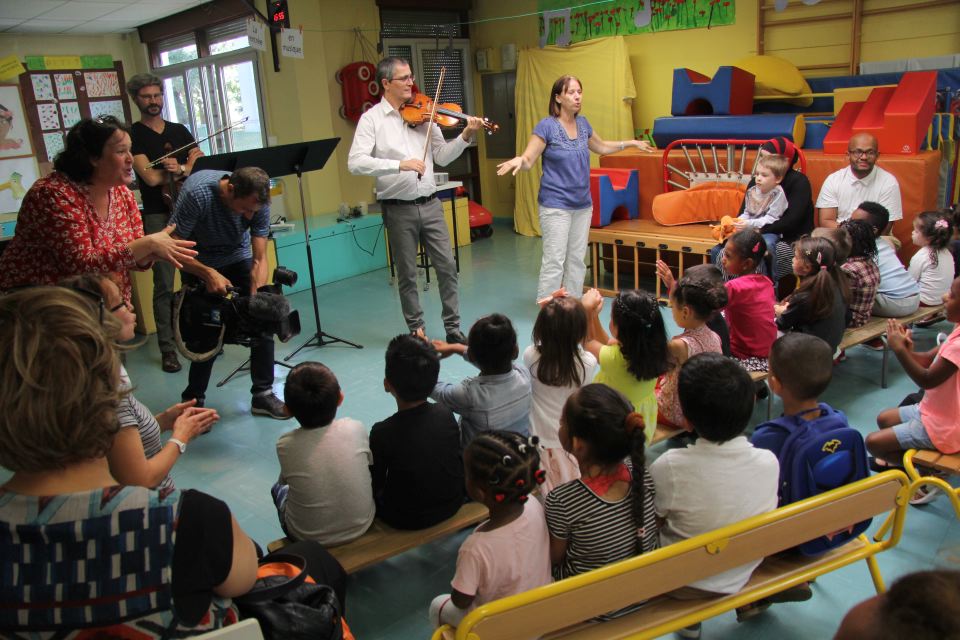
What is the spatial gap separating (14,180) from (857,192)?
7780 millimetres

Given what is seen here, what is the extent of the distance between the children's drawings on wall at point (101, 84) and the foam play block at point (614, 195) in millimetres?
5874

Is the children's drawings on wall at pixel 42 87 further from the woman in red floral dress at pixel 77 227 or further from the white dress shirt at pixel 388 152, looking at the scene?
the woman in red floral dress at pixel 77 227

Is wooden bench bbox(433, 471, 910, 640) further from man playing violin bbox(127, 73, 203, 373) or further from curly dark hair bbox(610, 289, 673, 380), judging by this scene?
man playing violin bbox(127, 73, 203, 373)

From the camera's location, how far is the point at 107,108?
8.36 meters

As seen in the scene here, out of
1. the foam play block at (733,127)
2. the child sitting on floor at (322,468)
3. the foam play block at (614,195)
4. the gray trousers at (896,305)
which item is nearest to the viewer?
the child sitting on floor at (322,468)

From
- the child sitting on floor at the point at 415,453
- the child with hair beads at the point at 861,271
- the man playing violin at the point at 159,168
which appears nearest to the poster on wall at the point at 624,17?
the child with hair beads at the point at 861,271

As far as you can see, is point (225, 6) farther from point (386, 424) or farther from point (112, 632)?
point (112, 632)

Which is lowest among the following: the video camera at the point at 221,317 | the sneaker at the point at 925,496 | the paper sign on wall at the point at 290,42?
the sneaker at the point at 925,496

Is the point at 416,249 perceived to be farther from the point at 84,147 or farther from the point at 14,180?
the point at 14,180

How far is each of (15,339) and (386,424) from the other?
118 centimetres

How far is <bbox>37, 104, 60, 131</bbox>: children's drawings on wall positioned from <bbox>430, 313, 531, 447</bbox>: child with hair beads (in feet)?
23.9

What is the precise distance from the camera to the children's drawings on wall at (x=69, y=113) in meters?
7.93

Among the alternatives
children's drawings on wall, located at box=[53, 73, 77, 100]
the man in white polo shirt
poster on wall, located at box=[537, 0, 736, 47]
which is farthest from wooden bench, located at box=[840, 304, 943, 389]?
children's drawings on wall, located at box=[53, 73, 77, 100]

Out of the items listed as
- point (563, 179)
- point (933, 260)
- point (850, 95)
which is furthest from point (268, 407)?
point (850, 95)
